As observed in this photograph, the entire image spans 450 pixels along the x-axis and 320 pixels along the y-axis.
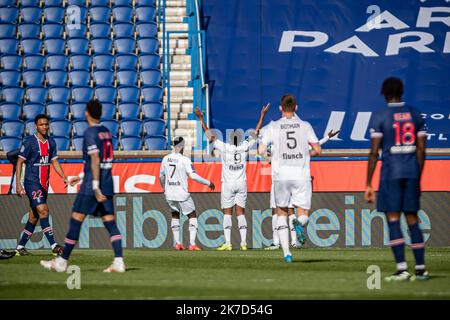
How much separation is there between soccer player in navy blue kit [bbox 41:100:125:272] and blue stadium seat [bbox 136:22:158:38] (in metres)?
14.4

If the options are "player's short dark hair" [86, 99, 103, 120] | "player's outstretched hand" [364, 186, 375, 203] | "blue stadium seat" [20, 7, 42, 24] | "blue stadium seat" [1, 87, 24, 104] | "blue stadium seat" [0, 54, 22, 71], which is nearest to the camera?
"player's outstretched hand" [364, 186, 375, 203]

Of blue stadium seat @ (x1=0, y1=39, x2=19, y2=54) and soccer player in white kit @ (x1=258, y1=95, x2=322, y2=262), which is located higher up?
blue stadium seat @ (x1=0, y1=39, x2=19, y2=54)

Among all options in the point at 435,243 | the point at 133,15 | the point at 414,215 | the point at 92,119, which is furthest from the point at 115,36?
the point at 414,215

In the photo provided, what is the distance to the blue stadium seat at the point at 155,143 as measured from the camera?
2416cm

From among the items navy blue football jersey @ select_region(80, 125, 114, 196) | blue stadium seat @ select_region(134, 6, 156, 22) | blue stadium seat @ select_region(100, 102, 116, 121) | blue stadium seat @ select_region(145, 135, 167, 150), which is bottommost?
navy blue football jersey @ select_region(80, 125, 114, 196)

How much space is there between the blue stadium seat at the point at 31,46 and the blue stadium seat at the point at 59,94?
5.44 feet

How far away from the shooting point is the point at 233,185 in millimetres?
19938

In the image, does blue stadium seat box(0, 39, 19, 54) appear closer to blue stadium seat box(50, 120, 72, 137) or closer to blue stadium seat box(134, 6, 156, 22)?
blue stadium seat box(50, 120, 72, 137)

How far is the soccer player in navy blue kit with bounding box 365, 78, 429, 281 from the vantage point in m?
11.3

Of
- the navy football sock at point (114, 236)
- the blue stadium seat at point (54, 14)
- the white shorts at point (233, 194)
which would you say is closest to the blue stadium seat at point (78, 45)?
the blue stadium seat at point (54, 14)

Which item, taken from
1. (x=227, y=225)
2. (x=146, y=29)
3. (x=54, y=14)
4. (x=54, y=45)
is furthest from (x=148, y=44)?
(x=227, y=225)

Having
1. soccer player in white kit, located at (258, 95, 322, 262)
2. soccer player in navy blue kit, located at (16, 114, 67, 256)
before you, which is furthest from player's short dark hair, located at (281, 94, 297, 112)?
soccer player in navy blue kit, located at (16, 114, 67, 256)

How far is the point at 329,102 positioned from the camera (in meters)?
25.7

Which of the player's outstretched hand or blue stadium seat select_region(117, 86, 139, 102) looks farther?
blue stadium seat select_region(117, 86, 139, 102)
